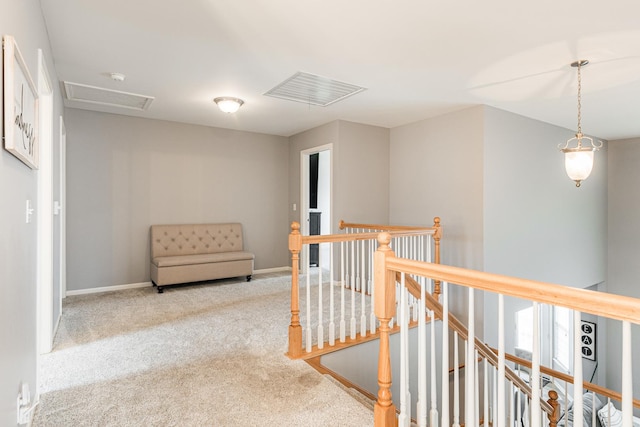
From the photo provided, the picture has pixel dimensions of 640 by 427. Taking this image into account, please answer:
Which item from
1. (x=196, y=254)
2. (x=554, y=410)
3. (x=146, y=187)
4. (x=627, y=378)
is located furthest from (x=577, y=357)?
(x=146, y=187)

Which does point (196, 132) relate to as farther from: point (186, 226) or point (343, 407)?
point (343, 407)

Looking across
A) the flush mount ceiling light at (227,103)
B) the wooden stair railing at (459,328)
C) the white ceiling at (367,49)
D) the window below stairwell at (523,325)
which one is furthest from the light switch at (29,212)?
the window below stairwell at (523,325)

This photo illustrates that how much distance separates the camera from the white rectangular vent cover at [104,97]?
3.62 m

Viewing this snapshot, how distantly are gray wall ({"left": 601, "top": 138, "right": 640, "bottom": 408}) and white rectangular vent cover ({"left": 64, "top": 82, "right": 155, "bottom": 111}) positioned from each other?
7.40 metres

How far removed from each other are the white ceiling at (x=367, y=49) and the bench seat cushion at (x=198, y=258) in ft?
6.30

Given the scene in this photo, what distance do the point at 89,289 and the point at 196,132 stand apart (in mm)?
2538

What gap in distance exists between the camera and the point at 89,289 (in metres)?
4.50

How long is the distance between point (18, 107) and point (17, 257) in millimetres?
639

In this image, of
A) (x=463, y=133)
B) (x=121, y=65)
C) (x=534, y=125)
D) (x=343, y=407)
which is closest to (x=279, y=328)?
(x=343, y=407)

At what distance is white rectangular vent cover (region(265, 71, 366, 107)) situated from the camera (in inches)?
133

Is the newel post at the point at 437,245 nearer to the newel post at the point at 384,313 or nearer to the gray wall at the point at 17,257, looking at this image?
the newel post at the point at 384,313

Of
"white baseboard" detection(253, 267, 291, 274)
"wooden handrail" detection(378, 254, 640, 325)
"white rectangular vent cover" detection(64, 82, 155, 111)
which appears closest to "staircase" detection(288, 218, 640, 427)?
"wooden handrail" detection(378, 254, 640, 325)

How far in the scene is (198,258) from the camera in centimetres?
469

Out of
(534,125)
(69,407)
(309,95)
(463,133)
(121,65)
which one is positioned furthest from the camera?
(534,125)
